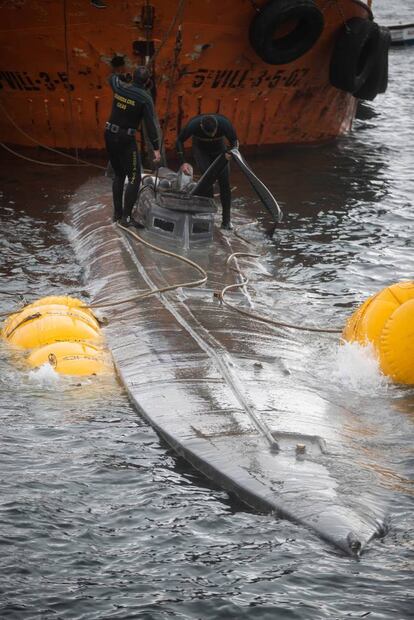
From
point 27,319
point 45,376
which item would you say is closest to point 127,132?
point 27,319

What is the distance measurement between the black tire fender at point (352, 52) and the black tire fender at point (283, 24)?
1.14m

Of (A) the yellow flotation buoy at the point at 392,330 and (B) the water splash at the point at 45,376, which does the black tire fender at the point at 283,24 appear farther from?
(B) the water splash at the point at 45,376

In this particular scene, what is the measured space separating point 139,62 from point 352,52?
470 cm

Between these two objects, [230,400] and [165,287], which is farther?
[165,287]

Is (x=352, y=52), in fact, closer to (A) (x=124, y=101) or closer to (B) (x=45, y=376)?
(A) (x=124, y=101)

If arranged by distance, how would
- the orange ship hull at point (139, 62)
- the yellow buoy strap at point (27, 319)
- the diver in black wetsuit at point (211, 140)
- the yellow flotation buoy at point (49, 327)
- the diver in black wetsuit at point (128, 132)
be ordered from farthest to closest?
1. the orange ship hull at point (139, 62)
2. the diver in black wetsuit at point (211, 140)
3. the diver in black wetsuit at point (128, 132)
4. the yellow buoy strap at point (27, 319)
5. the yellow flotation buoy at point (49, 327)

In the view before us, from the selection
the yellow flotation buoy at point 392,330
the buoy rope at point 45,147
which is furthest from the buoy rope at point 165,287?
the buoy rope at point 45,147

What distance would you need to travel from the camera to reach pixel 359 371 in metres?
10.6

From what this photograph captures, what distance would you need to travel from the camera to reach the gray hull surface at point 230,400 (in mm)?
7688

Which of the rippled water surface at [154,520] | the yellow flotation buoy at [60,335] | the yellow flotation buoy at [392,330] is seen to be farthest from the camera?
the yellow flotation buoy at [60,335]

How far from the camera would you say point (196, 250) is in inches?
556

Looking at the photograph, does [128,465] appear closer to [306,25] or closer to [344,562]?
[344,562]

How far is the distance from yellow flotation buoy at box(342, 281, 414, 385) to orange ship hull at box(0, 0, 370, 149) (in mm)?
8866

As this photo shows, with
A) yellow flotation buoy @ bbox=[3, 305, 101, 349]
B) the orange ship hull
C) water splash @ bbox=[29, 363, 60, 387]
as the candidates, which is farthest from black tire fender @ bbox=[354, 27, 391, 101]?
water splash @ bbox=[29, 363, 60, 387]
